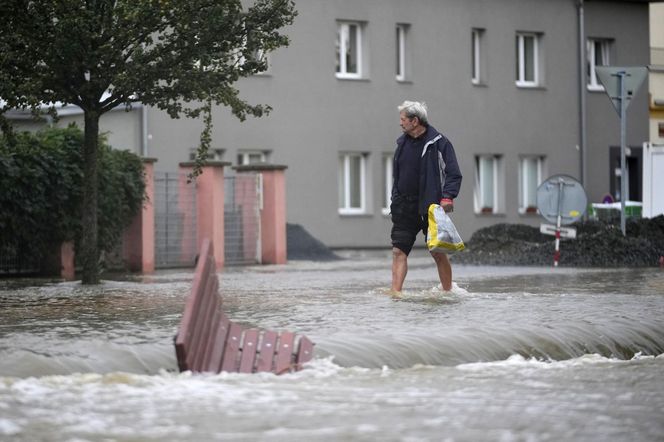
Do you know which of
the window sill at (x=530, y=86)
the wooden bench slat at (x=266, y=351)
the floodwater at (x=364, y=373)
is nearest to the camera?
the floodwater at (x=364, y=373)

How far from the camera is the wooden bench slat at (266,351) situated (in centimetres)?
927

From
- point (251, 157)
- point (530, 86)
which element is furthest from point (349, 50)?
point (530, 86)

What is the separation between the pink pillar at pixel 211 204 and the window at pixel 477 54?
15.5 metres

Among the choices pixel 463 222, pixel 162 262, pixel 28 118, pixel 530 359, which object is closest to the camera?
pixel 530 359

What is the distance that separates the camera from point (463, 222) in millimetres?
39906

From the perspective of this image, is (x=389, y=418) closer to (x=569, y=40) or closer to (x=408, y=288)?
(x=408, y=288)

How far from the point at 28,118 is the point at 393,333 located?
78.3 ft

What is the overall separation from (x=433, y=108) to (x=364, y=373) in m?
30.4

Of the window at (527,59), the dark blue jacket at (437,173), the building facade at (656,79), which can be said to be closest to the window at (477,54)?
the window at (527,59)

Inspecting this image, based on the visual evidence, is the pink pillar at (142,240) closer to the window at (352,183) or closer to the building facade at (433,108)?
the building facade at (433,108)

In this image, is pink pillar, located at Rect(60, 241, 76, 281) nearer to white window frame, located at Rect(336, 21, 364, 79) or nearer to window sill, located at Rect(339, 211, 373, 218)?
window sill, located at Rect(339, 211, 373, 218)

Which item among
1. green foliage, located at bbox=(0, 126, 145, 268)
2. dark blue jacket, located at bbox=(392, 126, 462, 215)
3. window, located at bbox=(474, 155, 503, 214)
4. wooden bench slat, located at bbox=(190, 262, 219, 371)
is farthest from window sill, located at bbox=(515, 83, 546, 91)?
wooden bench slat, located at bbox=(190, 262, 219, 371)

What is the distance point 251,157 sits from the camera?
36.6 m

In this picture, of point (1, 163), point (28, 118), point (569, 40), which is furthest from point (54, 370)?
point (569, 40)
